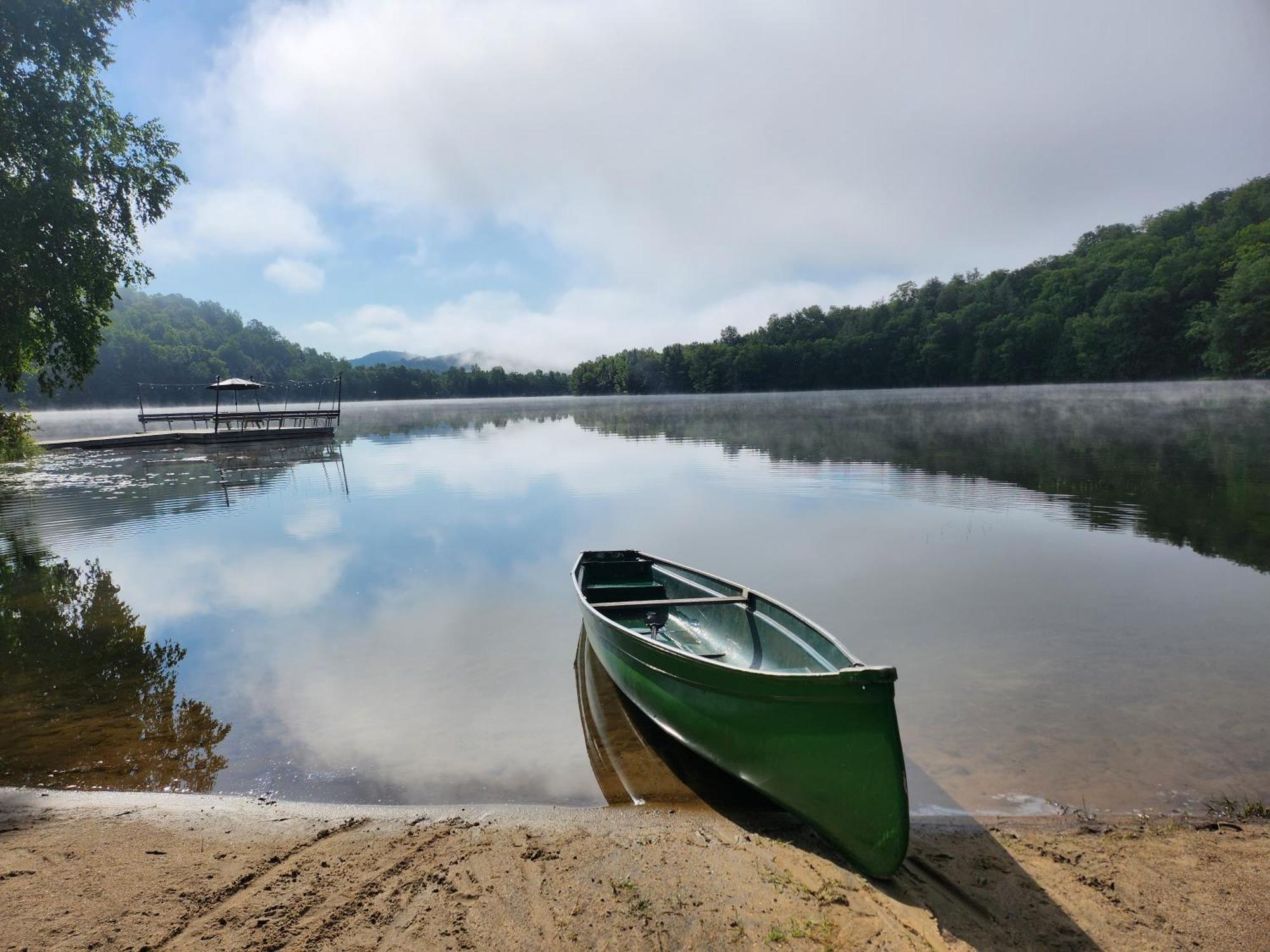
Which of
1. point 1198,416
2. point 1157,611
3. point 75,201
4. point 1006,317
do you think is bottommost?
point 1157,611

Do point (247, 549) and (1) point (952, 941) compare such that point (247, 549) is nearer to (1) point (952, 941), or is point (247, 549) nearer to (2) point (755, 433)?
(1) point (952, 941)

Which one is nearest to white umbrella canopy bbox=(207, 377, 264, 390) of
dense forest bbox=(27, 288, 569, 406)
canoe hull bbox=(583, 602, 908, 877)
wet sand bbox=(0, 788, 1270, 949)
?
wet sand bbox=(0, 788, 1270, 949)

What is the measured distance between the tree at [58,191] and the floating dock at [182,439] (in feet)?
79.2

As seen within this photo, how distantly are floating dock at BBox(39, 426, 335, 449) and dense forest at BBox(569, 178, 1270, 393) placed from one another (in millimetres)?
98880

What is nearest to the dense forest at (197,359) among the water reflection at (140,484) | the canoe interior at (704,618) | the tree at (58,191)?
the water reflection at (140,484)

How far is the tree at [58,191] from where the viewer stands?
16.5 metres

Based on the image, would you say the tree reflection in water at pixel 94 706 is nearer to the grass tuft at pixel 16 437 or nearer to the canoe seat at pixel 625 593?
the canoe seat at pixel 625 593

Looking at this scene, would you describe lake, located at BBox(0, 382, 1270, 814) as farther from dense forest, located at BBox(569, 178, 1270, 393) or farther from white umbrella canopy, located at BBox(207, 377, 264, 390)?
dense forest, located at BBox(569, 178, 1270, 393)

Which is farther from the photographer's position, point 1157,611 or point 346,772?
point 1157,611

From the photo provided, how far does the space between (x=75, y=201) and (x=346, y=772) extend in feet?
63.6

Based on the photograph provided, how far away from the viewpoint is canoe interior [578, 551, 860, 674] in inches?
229

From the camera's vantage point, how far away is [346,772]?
19.5 ft

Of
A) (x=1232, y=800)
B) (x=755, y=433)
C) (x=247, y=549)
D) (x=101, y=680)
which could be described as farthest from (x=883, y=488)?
(x=755, y=433)

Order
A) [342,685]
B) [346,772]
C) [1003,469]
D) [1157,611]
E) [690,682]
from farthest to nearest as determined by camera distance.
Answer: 1. [1003,469]
2. [1157,611]
3. [342,685]
4. [346,772]
5. [690,682]
